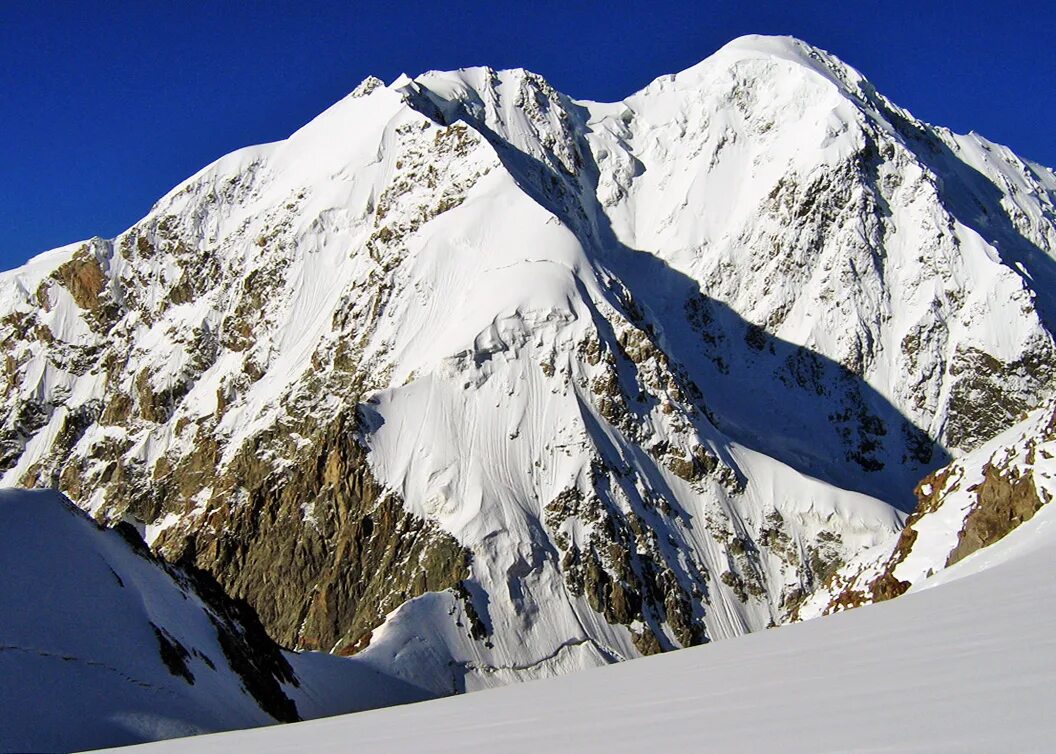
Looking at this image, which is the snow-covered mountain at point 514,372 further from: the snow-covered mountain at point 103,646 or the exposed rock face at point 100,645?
the exposed rock face at point 100,645

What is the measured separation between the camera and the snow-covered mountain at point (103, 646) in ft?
116

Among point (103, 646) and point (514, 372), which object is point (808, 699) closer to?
point (103, 646)

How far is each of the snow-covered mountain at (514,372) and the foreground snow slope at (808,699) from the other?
257 feet

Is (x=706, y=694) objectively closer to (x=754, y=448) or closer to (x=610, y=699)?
(x=610, y=699)

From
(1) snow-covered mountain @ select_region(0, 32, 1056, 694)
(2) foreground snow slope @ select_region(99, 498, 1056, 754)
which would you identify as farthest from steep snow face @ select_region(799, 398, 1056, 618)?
(1) snow-covered mountain @ select_region(0, 32, 1056, 694)

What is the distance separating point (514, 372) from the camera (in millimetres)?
131750

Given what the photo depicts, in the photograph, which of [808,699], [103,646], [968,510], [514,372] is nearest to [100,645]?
[103,646]

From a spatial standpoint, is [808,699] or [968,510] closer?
[808,699]

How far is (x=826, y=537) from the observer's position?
129000 mm

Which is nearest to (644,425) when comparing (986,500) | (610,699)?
(986,500)

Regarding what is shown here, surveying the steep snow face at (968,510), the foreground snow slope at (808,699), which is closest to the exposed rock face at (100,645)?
the steep snow face at (968,510)

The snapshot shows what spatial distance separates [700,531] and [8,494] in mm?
94119

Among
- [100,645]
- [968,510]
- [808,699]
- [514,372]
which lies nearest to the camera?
[808,699]

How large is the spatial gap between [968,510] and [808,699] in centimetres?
2918
